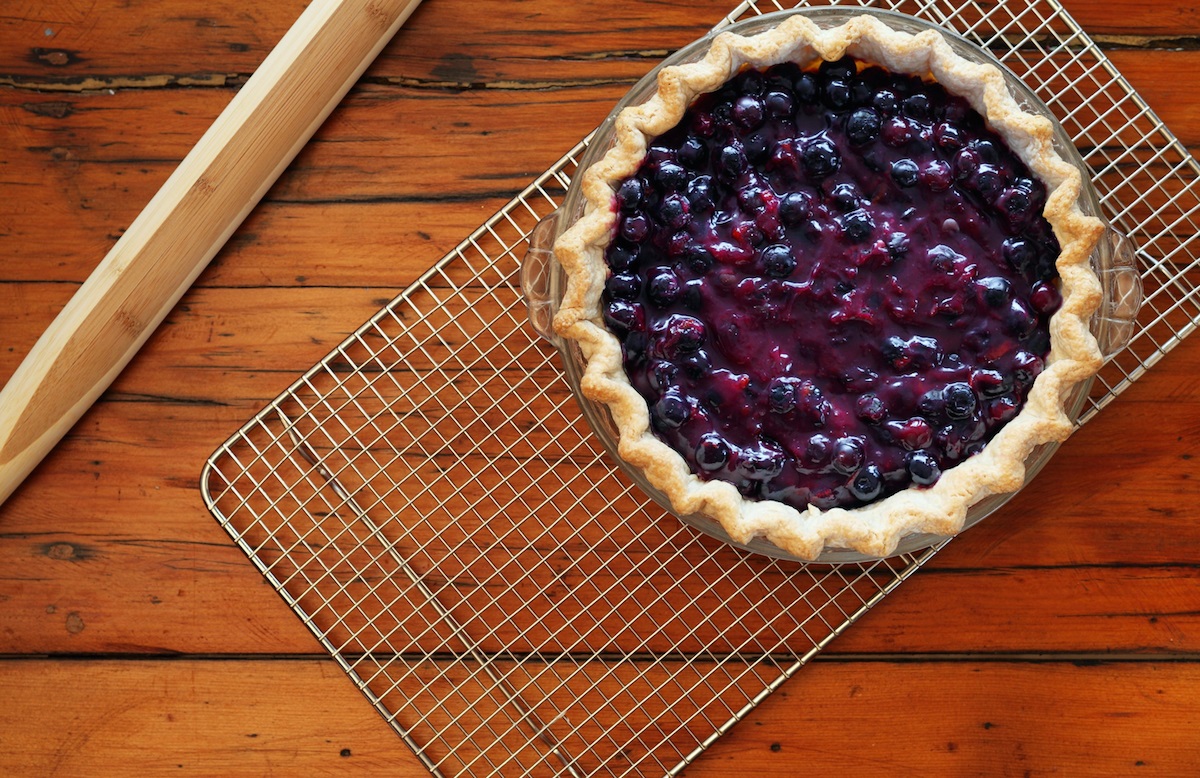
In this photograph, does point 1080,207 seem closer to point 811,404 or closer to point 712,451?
point 811,404

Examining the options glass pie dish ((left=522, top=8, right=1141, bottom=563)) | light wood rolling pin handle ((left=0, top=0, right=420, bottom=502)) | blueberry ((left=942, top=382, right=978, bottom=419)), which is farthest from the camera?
light wood rolling pin handle ((left=0, top=0, right=420, bottom=502))

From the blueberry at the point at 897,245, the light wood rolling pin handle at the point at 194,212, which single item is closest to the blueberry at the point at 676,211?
the blueberry at the point at 897,245

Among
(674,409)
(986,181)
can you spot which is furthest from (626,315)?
(986,181)

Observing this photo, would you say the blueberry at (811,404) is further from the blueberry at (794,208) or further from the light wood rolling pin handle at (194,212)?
the light wood rolling pin handle at (194,212)

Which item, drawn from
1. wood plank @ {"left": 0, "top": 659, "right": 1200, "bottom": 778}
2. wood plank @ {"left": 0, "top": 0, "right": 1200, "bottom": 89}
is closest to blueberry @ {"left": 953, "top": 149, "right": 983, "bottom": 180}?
wood plank @ {"left": 0, "top": 0, "right": 1200, "bottom": 89}

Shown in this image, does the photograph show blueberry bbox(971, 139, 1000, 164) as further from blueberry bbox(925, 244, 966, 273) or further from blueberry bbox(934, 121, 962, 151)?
blueberry bbox(925, 244, 966, 273)

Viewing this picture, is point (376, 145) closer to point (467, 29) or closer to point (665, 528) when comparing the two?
point (467, 29)
